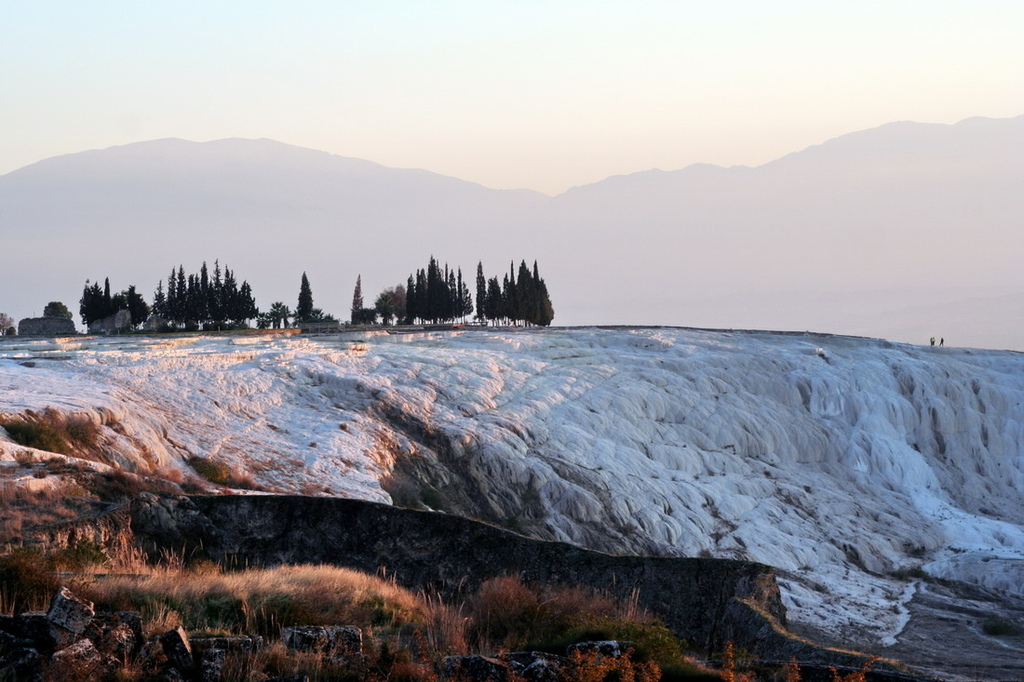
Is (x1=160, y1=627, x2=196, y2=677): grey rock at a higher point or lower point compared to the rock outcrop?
lower

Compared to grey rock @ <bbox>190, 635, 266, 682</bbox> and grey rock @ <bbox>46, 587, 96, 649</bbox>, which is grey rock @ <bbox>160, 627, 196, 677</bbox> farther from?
grey rock @ <bbox>46, 587, 96, 649</bbox>

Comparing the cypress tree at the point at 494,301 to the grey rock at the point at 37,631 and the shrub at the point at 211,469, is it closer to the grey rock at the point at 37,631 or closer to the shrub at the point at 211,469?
the shrub at the point at 211,469

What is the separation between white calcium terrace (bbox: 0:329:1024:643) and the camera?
40.1 metres

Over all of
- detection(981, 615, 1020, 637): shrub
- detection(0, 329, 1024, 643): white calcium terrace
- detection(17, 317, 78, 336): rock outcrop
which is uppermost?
detection(17, 317, 78, 336): rock outcrop

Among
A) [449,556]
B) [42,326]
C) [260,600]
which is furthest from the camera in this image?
[42,326]

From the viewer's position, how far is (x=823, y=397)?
64.6m

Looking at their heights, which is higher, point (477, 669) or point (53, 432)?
point (53, 432)

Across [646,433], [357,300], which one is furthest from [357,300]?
[646,433]

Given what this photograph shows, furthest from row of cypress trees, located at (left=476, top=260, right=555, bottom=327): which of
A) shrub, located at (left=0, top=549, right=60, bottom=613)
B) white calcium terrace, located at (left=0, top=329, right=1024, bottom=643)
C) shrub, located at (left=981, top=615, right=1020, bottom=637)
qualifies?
shrub, located at (left=0, top=549, right=60, bottom=613)

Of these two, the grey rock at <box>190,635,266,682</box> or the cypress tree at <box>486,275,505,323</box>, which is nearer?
the grey rock at <box>190,635,266,682</box>

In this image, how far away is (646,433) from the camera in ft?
176

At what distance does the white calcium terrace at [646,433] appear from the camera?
1578 inches

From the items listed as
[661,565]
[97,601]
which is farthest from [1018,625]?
[97,601]

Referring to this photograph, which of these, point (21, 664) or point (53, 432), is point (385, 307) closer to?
point (53, 432)
